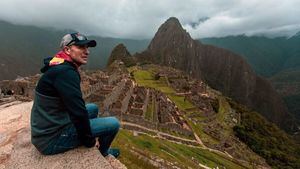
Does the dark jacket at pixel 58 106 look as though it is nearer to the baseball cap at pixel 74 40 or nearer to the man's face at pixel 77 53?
the man's face at pixel 77 53

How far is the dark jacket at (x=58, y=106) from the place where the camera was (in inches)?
267

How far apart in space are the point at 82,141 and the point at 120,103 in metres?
36.9

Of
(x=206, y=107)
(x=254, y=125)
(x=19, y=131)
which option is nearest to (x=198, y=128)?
(x=206, y=107)

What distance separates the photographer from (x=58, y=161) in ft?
24.7

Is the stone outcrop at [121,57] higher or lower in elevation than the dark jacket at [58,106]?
higher

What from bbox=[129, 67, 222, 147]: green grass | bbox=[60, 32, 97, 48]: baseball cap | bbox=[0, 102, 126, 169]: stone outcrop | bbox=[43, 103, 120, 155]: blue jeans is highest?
bbox=[60, 32, 97, 48]: baseball cap

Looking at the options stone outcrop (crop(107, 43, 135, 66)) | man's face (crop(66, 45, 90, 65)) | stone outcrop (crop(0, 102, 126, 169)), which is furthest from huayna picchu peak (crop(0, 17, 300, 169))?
stone outcrop (crop(107, 43, 135, 66))

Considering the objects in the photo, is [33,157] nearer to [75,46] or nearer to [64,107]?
[64,107]

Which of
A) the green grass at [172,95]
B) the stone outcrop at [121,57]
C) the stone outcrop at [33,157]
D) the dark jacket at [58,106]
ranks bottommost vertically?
the green grass at [172,95]

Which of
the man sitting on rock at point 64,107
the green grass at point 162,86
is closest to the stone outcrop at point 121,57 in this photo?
the green grass at point 162,86

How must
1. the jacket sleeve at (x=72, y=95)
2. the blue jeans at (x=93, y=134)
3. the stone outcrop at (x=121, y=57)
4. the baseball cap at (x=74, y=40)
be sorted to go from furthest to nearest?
the stone outcrop at (x=121, y=57) < the blue jeans at (x=93, y=134) < the baseball cap at (x=74, y=40) < the jacket sleeve at (x=72, y=95)

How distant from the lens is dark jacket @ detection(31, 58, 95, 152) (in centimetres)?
679

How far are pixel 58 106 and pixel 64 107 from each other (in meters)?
0.12

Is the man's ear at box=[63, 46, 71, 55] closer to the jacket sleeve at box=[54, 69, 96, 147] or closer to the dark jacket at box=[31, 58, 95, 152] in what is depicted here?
the dark jacket at box=[31, 58, 95, 152]
